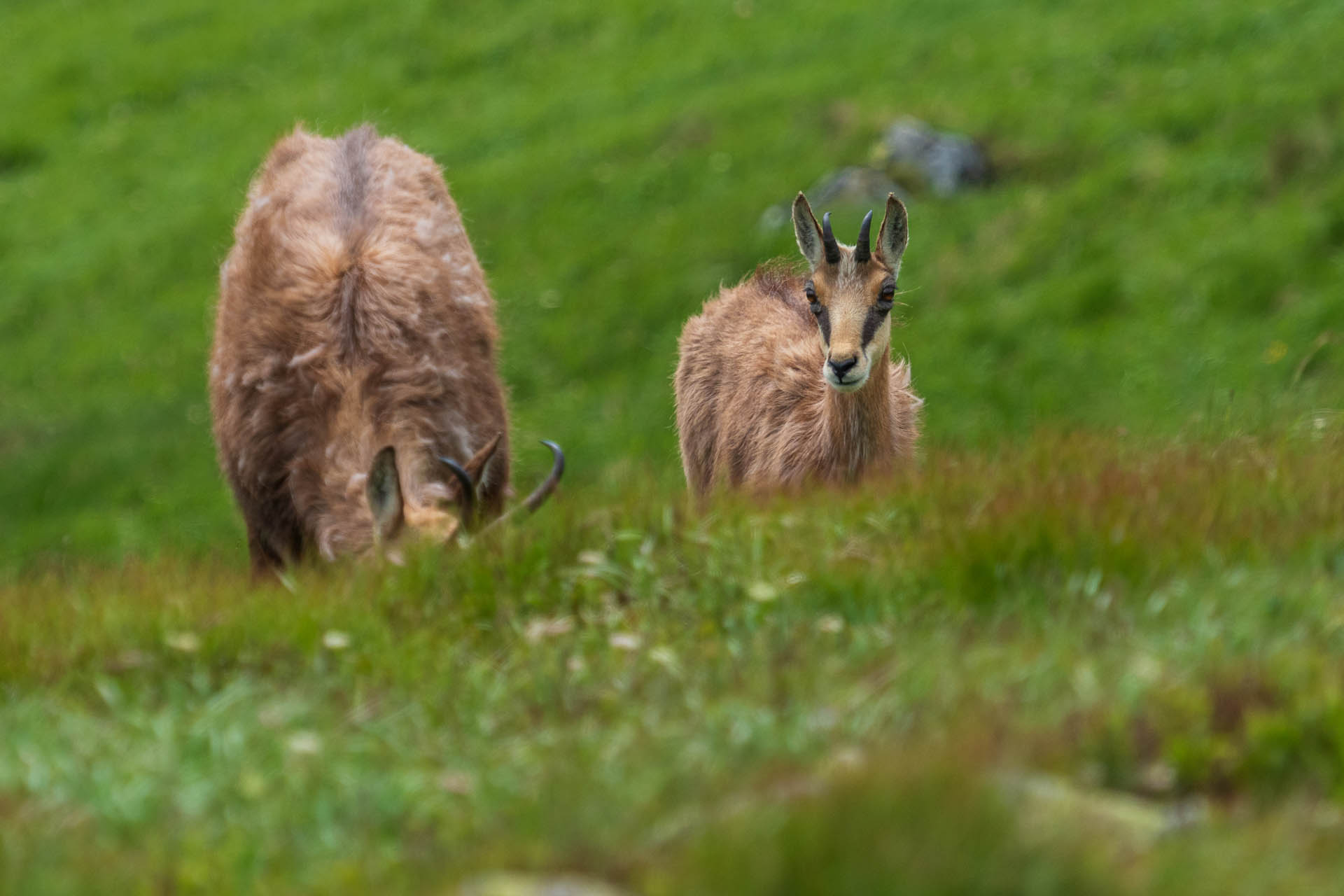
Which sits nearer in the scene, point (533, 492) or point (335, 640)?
point (335, 640)

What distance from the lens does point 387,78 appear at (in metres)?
Answer: 26.9

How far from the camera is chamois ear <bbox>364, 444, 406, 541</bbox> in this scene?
6.71 metres

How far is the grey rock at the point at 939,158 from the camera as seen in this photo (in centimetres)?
1991

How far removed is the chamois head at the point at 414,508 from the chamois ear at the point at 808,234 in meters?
2.13

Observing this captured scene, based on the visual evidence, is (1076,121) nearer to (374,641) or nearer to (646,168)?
(646,168)

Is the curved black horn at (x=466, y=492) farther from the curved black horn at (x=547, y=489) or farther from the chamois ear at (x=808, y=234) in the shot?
the chamois ear at (x=808, y=234)

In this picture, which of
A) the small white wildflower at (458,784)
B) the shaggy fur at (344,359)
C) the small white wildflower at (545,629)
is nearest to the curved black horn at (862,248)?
the shaggy fur at (344,359)

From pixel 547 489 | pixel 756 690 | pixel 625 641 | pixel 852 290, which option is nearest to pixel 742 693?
pixel 756 690

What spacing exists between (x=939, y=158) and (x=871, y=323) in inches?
491

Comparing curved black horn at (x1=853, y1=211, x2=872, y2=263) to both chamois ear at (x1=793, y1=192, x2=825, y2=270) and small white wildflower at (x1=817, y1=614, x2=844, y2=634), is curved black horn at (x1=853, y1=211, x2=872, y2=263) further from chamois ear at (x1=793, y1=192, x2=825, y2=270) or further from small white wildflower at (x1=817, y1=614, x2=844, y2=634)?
small white wildflower at (x1=817, y1=614, x2=844, y2=634)

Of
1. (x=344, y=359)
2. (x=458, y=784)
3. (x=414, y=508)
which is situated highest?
(x=458, y=784)

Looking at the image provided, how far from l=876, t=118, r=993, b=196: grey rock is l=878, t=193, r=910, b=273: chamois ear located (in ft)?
38.7

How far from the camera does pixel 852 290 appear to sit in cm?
816

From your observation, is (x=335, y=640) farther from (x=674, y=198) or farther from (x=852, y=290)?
(x=674, y=198)
